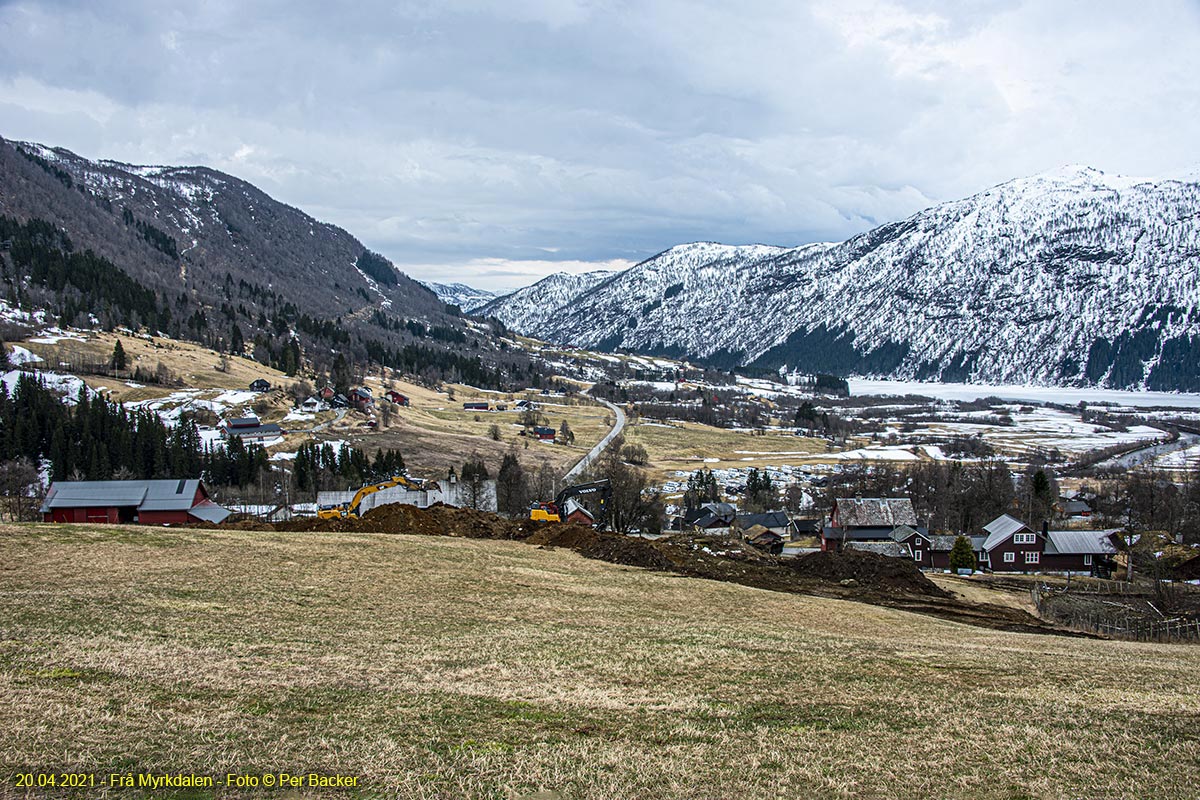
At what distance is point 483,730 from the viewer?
14555 millimetres

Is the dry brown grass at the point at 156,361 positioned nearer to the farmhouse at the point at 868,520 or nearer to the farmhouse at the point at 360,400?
the farmhouse at the point at 360,400

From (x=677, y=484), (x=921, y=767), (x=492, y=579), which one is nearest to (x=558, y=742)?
(x=921, y=767)

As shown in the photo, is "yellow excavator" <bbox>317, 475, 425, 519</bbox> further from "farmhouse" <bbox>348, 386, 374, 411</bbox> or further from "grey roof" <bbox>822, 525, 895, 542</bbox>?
"farmhouse" <bbox>348, 386, 374, 411</bbox>

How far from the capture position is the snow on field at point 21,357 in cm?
14425

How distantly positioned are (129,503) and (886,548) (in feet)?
216

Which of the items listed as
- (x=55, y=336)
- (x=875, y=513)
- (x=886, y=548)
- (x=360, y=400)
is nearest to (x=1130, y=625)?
(x=886, y=548)

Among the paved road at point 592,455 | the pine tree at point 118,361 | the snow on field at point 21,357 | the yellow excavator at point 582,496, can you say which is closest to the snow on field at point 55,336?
the snow on field at point 21,357

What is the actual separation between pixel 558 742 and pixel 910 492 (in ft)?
354

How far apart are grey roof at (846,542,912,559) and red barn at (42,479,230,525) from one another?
187 feet

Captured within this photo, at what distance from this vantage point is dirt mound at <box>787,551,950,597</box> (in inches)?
1970

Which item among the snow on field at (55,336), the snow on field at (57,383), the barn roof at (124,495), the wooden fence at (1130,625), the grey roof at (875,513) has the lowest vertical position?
the wooden fence at (1130,625)

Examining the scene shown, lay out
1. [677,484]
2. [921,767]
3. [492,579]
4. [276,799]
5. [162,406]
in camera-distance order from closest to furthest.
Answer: [276,799] → [921,767] → [492,579] → [677,484] → [162,406]

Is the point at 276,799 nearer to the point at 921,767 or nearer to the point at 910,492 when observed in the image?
the point at 921,767

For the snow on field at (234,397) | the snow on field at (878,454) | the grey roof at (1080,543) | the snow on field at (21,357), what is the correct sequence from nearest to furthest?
the grey roof at (1080,543) < the snow on field at (21,357) < the snow on field at (234,397) < the snow on field at (878,454)
